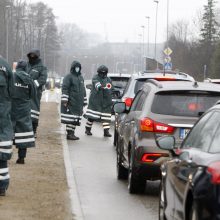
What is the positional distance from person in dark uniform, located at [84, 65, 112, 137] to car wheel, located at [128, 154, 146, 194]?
1070 cm

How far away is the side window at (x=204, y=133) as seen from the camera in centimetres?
748

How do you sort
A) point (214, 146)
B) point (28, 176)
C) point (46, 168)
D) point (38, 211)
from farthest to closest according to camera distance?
point (46, 168)
point (28, 176)
point (38, 211)
point (214, 146)

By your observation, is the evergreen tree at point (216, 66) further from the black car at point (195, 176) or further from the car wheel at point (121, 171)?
the black car at point (195, 176)

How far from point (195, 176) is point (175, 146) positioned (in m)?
4.30

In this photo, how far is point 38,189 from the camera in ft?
40.3

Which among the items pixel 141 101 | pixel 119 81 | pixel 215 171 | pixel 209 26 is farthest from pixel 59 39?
pixel 215 171

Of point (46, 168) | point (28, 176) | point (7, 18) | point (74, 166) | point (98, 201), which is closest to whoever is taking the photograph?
point (98, 201)

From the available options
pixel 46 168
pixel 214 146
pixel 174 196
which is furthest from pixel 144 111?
pixel 214 146

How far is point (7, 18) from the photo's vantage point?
95.4m

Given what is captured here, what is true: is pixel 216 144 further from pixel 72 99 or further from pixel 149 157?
pixel 72 99

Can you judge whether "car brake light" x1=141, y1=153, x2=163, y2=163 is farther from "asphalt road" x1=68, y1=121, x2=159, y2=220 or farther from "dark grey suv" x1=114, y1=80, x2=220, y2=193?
"asphalt road" x1=68, y1=121, x2=159, y2=220

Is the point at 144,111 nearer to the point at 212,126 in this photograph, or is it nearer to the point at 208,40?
the point at 212,126

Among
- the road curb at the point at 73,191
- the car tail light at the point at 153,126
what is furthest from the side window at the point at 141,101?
the road curb at the point at 73,191

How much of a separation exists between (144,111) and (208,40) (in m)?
101
